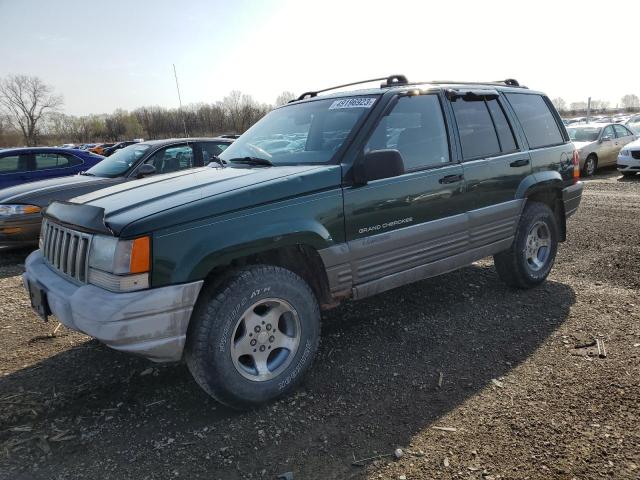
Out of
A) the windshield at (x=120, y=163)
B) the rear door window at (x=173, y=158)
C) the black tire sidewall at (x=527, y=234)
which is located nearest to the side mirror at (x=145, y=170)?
the rear door window at (x=173, y=158)

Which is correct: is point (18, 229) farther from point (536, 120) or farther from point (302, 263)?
point (536, 120)

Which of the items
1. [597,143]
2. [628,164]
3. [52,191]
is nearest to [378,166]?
[52,191]

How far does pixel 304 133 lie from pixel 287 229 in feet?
3.88

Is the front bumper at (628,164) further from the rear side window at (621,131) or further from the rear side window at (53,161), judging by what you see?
the rear side window at (53,161)

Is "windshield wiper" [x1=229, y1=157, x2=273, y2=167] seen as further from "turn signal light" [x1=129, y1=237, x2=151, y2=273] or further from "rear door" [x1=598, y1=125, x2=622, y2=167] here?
"rear door" [x1=598, y1=125, x2=622, y2=167]

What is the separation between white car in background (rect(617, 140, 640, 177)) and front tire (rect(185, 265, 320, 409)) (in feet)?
43.1

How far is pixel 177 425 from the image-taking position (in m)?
2.76

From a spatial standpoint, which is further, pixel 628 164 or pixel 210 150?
pixel 628 164

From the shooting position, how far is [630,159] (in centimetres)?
1277

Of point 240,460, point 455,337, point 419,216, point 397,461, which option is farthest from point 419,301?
point 240,460

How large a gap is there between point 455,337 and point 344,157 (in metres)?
1.72

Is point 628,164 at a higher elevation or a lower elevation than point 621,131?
lower

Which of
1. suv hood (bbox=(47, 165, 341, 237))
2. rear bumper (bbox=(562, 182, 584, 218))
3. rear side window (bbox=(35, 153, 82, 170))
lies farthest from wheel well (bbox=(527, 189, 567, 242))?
rear side window (bbox=(35, 153, 82, 170))

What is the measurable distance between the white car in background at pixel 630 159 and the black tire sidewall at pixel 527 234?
1015cm
